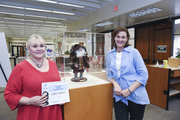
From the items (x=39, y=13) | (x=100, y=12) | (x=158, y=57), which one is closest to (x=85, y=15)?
(x=100, y=12)

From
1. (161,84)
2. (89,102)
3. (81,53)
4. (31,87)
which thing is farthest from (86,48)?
(161,84)

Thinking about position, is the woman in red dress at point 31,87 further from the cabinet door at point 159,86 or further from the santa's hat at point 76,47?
the cabinet door at point 159,86

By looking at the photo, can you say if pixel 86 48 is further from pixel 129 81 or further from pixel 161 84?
pixel 161 84

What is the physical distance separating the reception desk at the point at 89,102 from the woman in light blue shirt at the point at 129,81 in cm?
16

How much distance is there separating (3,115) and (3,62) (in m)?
1.49

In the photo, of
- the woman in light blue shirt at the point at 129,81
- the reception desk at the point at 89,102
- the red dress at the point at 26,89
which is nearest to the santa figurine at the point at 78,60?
the reception desk at the point at 89,102

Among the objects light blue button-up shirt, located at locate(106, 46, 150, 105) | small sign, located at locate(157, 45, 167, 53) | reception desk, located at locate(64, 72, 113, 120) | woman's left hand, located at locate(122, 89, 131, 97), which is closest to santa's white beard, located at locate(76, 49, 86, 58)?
reception desk, located at locate(64, 72, 113, 120)

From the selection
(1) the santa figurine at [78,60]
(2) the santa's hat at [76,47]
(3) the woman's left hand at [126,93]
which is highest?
(2) the santa's hat at [76,47]

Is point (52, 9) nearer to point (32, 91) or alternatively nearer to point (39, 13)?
point (39, 13)

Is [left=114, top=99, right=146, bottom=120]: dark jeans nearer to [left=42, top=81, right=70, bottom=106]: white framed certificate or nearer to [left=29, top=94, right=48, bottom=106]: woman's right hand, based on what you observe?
[left=42, top=81, right=70, bottom=106]: white framed certificate

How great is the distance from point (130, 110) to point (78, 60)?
0.81 meters

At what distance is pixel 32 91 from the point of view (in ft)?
3.05

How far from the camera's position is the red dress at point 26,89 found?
88cm

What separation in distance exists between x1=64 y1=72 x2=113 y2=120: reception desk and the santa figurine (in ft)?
0.91
